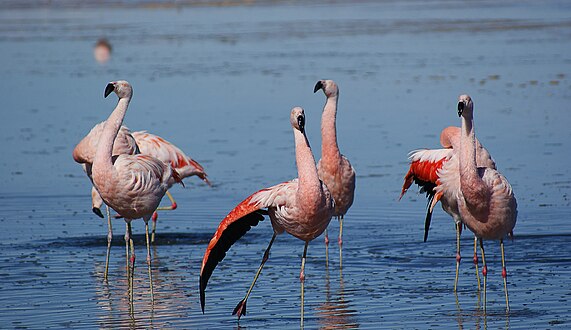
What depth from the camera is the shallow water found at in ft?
24.8

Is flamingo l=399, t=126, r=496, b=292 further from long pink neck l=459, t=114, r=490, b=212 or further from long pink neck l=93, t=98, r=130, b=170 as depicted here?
long pink neck l=93, t=98, r=130, b=170

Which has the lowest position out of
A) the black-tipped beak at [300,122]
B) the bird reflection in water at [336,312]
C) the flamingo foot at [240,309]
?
the bird reflection in water at [336,312]

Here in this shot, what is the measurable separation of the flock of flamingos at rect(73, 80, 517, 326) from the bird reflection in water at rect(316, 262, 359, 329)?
0.95 feet

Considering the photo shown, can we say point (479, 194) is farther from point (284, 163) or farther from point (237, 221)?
point (284, 163)

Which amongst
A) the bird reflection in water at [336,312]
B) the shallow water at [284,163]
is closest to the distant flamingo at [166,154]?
the shallow water at [284,163]

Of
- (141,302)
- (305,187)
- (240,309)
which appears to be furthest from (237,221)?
(141,302)

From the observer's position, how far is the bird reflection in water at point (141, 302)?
7.29m

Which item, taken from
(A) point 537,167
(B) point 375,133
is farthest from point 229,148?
(A) point 537,167

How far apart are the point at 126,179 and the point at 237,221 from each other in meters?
1.41

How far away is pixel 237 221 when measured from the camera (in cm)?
688

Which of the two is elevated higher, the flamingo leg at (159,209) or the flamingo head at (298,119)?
the flamingo head at (298,119)

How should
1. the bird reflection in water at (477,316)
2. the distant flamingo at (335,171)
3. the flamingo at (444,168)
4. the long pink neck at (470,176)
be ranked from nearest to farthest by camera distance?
the bird reflection in water at (477,316)
the long pink neck at (470,176)
the flamingo at (444,168)
the distant flamingo at (335,171)

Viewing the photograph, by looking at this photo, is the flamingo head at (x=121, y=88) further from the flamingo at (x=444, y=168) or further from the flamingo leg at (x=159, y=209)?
the flamingo at (x=444, y=168)

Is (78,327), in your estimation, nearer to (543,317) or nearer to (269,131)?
(543,317)
